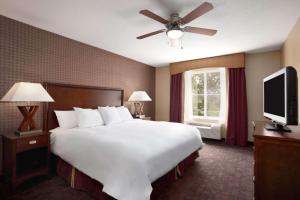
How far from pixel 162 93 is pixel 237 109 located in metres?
2.52

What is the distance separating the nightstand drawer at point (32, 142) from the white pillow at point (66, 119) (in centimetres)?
52

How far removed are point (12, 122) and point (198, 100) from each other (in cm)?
469

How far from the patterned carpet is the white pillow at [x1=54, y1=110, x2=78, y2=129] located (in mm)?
873

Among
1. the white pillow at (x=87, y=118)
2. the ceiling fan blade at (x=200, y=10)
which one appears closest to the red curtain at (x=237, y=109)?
the ceiling fan blade at (x=200, y=10)

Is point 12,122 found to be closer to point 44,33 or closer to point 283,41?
point 44,33

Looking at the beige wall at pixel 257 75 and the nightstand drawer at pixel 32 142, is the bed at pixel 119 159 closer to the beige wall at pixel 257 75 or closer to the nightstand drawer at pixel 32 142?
the nightstand drawer at pixel 32 142

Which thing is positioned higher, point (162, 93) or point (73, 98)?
point (162, 93)

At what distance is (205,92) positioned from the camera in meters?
5.06

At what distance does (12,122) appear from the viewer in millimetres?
2484

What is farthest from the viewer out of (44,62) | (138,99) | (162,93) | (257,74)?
(162,93)

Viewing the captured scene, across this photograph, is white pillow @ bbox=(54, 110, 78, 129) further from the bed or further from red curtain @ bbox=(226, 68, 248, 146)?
red curtain @ bbox=(226, 68, 248, 146)

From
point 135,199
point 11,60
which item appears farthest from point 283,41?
point 11,60

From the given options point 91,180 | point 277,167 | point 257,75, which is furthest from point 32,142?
point 257,75

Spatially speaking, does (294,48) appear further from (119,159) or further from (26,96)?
(26,96)
